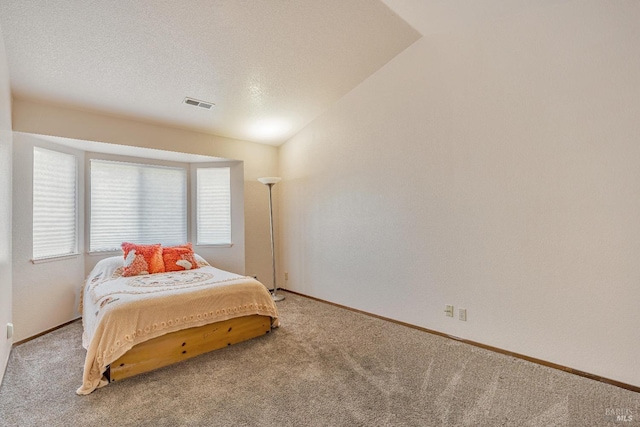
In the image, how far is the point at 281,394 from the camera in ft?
6.78

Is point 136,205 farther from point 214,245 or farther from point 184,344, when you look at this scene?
point 184,344

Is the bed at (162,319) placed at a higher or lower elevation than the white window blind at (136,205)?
lower

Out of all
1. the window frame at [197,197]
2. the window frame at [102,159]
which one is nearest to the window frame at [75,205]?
the window frame at [102,159]

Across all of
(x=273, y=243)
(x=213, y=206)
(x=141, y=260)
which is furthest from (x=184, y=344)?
(x=213, y=206)

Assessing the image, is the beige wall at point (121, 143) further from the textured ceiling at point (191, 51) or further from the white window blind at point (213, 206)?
the white window blind at point (213, 206)

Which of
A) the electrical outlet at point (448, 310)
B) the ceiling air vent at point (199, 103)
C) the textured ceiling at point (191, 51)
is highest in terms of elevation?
the textured ceiling at point (191, 51)

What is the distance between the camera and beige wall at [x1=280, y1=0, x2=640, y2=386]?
2.13m

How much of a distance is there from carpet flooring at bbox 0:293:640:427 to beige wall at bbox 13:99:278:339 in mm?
727

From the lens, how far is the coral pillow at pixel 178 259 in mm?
3871

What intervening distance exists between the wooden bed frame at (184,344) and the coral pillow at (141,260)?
1.40m

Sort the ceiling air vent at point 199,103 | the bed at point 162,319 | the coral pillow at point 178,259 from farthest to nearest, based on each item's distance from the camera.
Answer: the coral pillow at point 178,259 → the ceiling air vent at point 199,103 → the bed at point 162,319

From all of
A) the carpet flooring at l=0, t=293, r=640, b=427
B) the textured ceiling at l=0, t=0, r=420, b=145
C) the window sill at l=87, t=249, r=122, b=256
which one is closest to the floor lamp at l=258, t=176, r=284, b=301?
the textured ceiling at l=0, t=0, r=420, b=145

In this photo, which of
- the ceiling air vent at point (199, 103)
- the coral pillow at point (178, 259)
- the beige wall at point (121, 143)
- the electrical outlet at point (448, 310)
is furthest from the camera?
the coral pillow at point (178, 259)

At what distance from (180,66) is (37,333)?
3.12 meters
